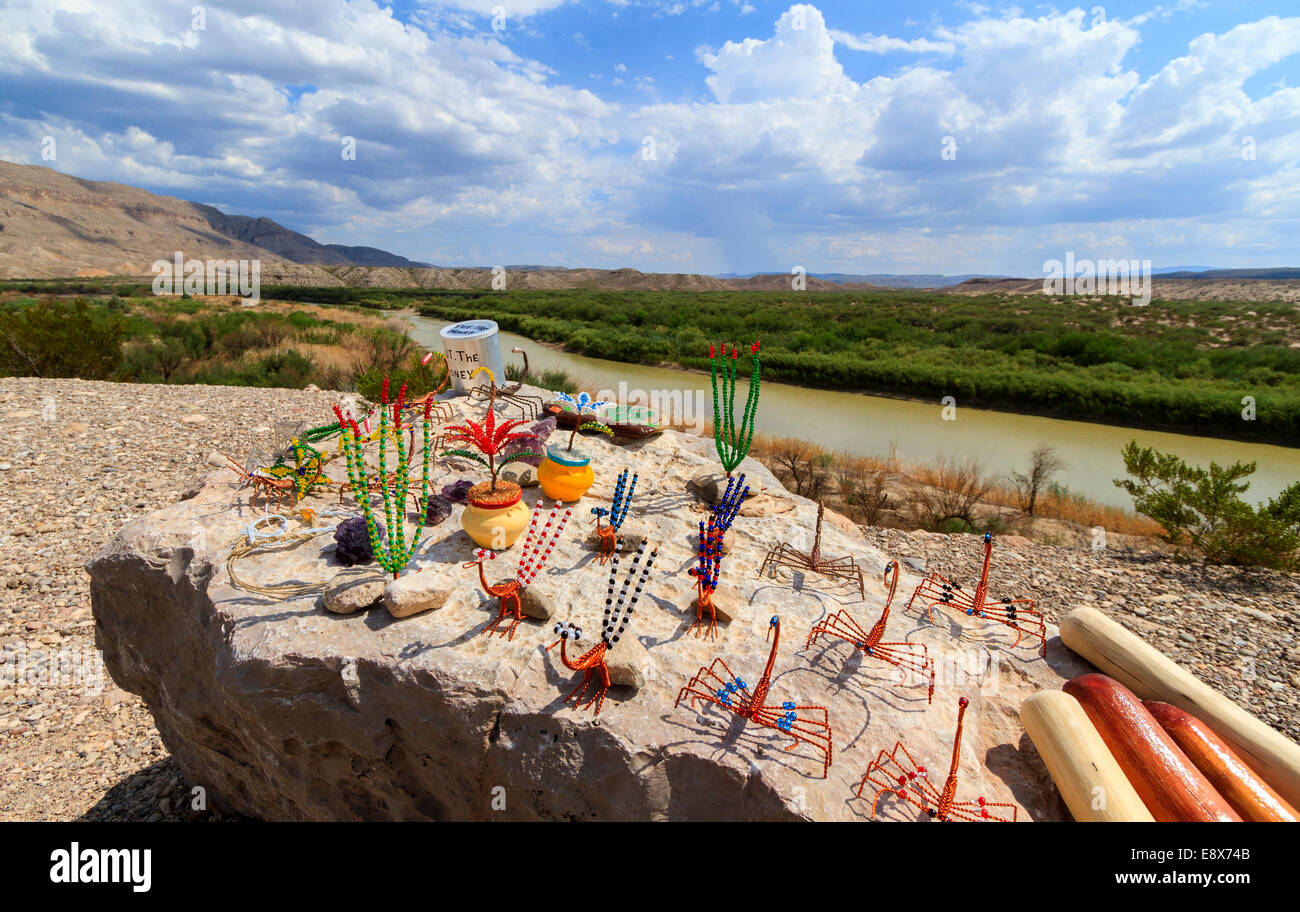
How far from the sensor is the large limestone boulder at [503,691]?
140 inches

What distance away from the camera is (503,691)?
12.5 ft

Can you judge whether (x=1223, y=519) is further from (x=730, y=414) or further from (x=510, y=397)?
(x=510, y=397)

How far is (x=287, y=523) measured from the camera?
18.0 feet

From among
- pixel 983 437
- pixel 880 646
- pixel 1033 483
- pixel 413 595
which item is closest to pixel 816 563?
pixel 880 646

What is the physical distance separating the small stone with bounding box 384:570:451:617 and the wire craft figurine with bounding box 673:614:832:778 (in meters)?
1.90

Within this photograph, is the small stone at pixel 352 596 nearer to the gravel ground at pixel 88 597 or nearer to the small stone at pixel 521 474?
the small stone at pixel 521 474

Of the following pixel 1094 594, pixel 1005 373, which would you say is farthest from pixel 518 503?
pixel 1005 373

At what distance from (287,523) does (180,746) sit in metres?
2.32

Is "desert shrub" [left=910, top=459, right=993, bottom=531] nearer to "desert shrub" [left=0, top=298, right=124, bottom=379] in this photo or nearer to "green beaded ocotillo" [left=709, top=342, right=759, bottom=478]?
"green beaded ocotillo" [left=709, top=342, right=759, bottom=478]

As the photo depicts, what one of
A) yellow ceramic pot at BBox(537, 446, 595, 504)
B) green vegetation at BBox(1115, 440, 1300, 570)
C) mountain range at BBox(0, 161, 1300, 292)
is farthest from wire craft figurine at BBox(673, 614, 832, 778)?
mountain range at BBox(0, 161, 1300, 292)

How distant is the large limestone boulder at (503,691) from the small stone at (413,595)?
39 mm

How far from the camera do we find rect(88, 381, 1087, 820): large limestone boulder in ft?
11.7

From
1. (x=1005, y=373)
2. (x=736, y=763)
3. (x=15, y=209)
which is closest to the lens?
(x=736, y=763)

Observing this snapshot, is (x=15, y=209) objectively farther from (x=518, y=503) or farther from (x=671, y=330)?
(x=518, y=503)
